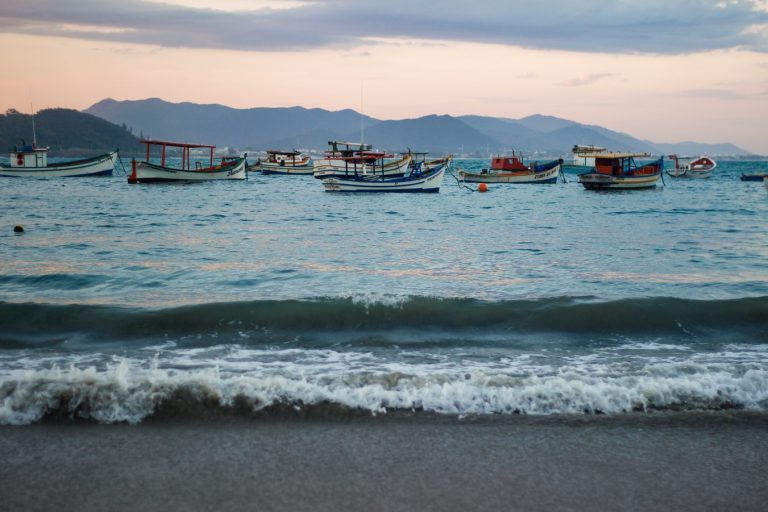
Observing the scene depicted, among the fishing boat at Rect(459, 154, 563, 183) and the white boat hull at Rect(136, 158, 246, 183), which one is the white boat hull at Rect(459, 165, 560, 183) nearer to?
the fishing boat at Rect(459, 154, 563, 183)

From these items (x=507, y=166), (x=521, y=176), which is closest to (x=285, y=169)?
(x=507, y=166)

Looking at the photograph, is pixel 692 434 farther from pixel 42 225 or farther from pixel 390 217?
pixel 390 217

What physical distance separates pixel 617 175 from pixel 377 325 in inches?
1974

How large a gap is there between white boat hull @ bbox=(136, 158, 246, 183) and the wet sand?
58508 mm

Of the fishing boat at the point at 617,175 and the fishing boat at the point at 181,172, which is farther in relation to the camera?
the fishing boat at the point at 181,172

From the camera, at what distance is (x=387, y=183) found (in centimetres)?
4838

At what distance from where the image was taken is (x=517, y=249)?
19.0 m

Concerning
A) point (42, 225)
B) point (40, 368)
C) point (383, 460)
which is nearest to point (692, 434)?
point (383, 460)

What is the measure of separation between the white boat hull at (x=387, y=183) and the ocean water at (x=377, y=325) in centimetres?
2695

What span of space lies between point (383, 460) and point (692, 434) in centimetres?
257

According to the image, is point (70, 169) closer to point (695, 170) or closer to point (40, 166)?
point (40, 166)

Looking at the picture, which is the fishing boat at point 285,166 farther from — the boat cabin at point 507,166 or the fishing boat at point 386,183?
the fishing boat at point 386,183

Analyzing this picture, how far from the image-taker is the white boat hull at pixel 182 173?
198 ft

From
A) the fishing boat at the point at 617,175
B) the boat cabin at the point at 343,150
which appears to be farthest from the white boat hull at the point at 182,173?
the fishing boat at the point at 617,175
